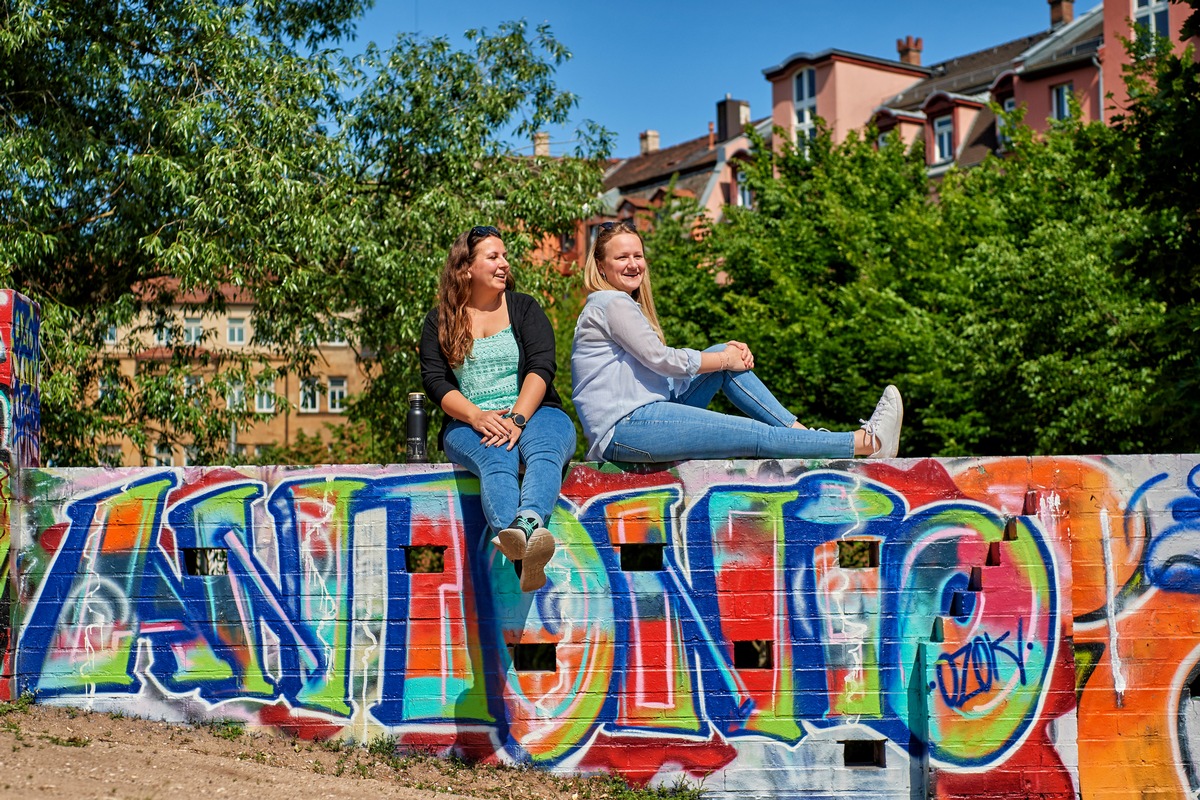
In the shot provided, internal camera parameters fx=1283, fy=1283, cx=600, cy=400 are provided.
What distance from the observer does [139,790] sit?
5.69 meters

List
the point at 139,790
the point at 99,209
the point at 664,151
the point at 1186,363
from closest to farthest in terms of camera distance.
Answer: the point at 139,790 < the point at 1186,363 < the point at 99,209 < the point at 664,151

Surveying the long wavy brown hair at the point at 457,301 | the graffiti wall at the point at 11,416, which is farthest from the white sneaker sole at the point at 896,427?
the graffiti wall at the point at 11,416

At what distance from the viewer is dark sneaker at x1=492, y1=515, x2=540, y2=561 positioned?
591 cm

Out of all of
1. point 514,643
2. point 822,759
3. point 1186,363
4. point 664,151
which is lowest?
point 822,759

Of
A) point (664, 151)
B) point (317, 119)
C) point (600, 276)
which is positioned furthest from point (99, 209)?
point (664, 151)

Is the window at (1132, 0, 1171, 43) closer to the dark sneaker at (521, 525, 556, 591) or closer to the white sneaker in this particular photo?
the white sneaker

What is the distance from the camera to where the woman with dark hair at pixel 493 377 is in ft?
21.5

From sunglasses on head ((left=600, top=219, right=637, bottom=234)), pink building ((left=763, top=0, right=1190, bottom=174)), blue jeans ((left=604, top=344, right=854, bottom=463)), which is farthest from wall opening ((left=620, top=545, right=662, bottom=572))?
pink building ((left=763, top=0, right=1190, bottom=174))

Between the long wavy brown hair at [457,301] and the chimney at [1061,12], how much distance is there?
133 feet

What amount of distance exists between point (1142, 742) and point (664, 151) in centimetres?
4865

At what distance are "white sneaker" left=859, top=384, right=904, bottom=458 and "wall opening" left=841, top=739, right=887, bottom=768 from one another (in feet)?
5.06

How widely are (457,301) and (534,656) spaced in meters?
2.11

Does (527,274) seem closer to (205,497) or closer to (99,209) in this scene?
(99,209)

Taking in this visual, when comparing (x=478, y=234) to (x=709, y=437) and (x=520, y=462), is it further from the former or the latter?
(x=709, y=437)
